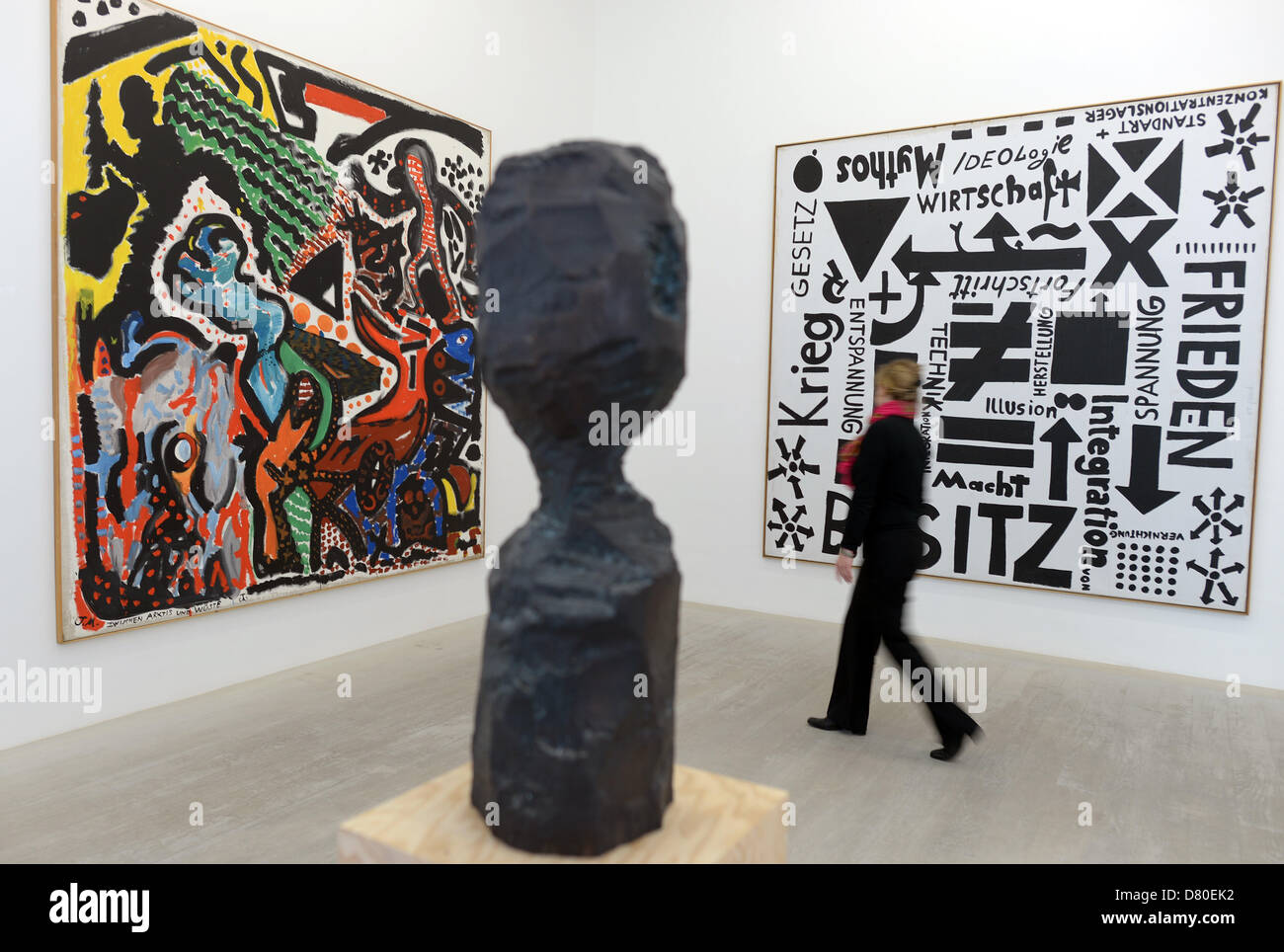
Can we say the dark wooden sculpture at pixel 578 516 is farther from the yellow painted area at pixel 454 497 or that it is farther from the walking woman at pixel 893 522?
the yellow painted area at pixel 454 497

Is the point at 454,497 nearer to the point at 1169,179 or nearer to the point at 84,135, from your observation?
the point at 84,135

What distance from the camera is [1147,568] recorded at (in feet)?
14.2

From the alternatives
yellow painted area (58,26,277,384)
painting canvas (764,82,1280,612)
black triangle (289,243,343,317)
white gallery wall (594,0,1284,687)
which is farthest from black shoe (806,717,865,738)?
yellow painted area (58,26,277,384)

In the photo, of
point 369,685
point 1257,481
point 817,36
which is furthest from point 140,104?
point 1257,481

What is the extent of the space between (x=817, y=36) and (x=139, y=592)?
423 cm

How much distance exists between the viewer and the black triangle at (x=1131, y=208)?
427cm

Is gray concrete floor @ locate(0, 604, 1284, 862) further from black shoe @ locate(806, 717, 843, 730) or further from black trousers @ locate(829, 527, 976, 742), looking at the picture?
black trousers @ locate(829, 527, 976, 742)

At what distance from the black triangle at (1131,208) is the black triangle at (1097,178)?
0.08 metres

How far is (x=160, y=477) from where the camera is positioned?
350cm

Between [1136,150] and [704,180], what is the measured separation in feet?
7.25

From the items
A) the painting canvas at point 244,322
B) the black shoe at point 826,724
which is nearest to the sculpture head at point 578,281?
the black shoe at point 826,724

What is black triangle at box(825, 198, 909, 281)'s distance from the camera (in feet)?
15.9

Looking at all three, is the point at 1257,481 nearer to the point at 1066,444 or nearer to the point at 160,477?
the point at 1066,444
